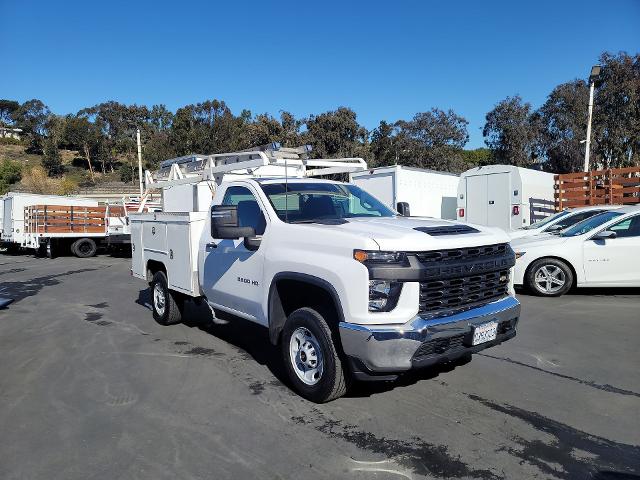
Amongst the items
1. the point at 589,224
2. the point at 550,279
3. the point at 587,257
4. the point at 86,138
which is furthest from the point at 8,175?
the point at 587,257

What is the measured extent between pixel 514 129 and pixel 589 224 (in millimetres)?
25271

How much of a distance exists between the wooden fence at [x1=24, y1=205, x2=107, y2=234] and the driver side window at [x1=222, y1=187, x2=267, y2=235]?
15772 mm

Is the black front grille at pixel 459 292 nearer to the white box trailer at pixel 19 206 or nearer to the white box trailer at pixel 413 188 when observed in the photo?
the white box trailer at pixel 413 188

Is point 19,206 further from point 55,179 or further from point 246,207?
point 55,179

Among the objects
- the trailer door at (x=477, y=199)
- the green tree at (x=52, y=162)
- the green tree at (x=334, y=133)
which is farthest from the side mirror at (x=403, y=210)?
the green tree at (x=52, y=162)

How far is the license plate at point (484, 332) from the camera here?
12.4ft

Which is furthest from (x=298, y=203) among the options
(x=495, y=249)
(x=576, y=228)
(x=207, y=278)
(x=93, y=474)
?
(x=576, y=228)

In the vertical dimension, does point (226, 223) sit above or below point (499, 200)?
below

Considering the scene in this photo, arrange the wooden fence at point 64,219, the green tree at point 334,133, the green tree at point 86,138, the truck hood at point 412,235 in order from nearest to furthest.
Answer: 1. the truck hood at point 412,235
2. the wooden fence at point 64,219
3. the green tree at point 334,133
4. the green tree at point 86,138

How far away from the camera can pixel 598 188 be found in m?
14.6

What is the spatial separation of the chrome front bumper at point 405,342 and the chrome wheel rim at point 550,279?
5506 millimetres

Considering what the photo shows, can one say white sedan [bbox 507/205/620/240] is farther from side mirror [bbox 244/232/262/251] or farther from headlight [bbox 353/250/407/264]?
headlight [bbox 353/250/407/264]

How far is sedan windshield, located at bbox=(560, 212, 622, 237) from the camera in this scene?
8.55 metres

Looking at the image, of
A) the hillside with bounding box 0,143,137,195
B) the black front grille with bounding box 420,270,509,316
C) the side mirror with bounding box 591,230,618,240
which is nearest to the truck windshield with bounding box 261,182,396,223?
the black front grille with bounding box 420,270,509,316
